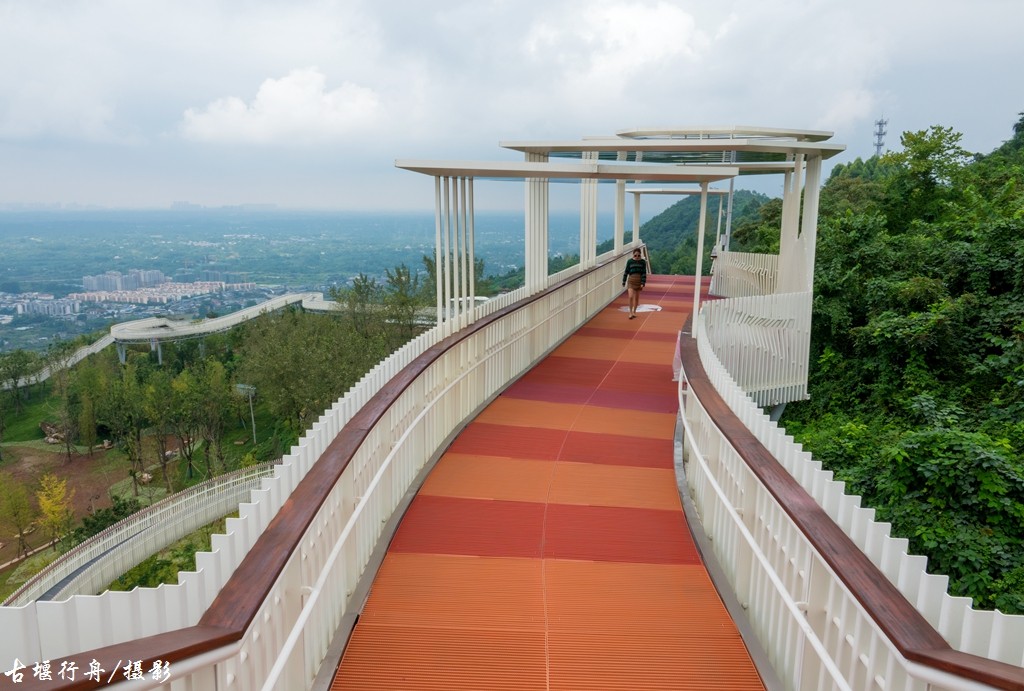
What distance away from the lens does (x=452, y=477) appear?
6539 mm

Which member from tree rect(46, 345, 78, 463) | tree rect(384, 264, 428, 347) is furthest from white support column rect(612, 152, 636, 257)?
tree rect(46, 345, 78, 463)

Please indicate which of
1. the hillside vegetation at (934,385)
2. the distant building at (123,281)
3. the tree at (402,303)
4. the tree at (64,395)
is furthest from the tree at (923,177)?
the distant building at (123,281)

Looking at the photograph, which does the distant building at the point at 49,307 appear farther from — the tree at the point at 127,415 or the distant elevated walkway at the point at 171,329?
the tree at the point at 127,415

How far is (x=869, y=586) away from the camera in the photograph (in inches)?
105

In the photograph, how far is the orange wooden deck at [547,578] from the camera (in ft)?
12.5

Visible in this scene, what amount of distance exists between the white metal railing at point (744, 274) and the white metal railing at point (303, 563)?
8.80m

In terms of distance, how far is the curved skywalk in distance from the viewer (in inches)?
89.7

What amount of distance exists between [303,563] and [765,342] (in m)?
8.25

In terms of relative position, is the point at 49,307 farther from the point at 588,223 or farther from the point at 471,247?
the point at 471,247

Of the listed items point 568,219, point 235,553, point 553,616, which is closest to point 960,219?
point 568,219

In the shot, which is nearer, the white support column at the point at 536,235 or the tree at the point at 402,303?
the white support column at the point at 536,235

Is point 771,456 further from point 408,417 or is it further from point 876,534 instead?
point 408,417

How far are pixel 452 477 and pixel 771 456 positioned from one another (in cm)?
301

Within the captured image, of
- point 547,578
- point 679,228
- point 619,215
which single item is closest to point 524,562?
point 547,578
